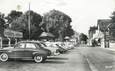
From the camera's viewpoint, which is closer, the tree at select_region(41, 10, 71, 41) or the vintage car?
the vintage car

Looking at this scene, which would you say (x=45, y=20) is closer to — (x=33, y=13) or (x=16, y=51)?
(x=33, y=13)

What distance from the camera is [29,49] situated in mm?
20641

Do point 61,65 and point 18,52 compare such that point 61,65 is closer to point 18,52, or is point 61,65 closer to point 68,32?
point 18,52

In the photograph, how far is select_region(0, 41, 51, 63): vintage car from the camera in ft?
67.4

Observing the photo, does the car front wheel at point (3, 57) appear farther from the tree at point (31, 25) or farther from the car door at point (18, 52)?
the tree at point (31, 25)

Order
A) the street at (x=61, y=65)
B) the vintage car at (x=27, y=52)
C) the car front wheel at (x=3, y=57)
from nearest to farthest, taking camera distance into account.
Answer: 1. the street at (x=61, y=65)
2. the vintage car at (x=27, y=52)
3. the car front wheel at (x=3, y=57)

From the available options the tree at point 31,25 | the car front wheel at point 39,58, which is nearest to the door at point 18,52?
the car front wheel at point 39,58

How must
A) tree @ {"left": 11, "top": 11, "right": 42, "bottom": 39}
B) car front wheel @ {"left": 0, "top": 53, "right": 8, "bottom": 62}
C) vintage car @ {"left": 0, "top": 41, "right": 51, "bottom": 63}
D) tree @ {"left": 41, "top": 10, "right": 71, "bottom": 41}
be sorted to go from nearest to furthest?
vintage car @ {"left": 0, "top": 41, "right": 51, "bottom": 63}
car front wheel @ {"left": 0, "top": 53, "right": 8, "bottom": 62}
tree @ {"left": 11, "top": 11, "right": 42, "bottom": 39}
tree @ {"left": 41, "top": 10, "right": 71, "bottom": 41}

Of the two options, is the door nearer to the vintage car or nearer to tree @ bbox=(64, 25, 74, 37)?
the vintage car

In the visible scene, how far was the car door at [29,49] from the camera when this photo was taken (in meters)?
20.6

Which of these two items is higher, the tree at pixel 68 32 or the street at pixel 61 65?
the tree at pixel 68 32

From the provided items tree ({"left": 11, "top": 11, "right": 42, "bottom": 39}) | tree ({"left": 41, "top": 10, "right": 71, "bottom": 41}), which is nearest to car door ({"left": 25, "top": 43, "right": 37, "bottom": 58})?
tree ({"left": 11, "top": 11, "right": 42, "bottom": 39})

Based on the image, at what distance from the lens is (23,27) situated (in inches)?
3452

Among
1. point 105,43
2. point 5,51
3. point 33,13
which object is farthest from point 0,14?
point 5,51
